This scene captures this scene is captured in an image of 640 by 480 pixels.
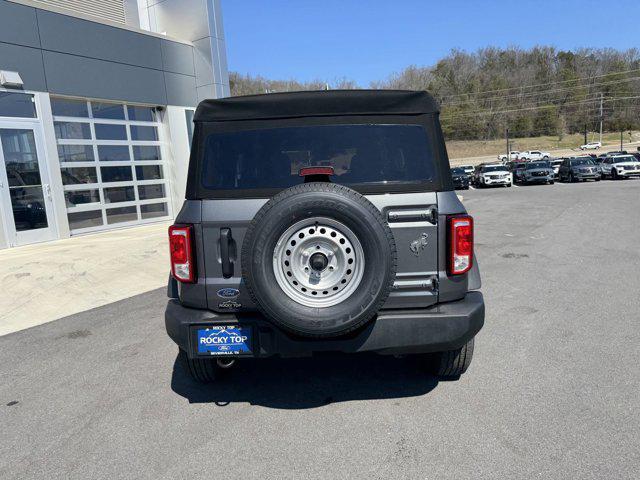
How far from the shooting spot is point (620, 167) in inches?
1148

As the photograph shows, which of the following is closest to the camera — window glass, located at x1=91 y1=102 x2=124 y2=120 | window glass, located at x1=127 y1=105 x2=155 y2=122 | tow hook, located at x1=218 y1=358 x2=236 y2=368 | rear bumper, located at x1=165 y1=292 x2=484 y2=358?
rear bumper, located at x1=165 y1=292 x2=484 y2=358

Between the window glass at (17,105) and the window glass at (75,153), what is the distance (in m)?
0.99

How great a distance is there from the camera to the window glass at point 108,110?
40.6 feet

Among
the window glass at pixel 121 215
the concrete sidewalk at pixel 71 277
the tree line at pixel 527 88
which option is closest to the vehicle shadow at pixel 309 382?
the concrete sidewalk at pixel 71 277

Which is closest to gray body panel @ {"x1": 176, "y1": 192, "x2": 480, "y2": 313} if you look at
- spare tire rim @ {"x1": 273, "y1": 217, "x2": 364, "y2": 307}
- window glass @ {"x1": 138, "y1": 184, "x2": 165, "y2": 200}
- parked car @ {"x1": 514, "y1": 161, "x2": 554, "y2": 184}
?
spare tire rim @ {"x1": 273, "y1": 217, "x2": 364, "y2": 307}

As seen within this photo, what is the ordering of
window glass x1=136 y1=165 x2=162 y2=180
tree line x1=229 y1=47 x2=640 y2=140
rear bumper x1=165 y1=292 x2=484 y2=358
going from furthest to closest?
tree line x1=229 y1=47 x2=640 y2=140
window glass x1=136 y1=165 x2=162 y2=180
rear bumper x1=165 y1=292 x2=484 y2=358

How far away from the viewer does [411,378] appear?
12.5ft

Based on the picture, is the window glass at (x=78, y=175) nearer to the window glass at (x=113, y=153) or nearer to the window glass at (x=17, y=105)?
the window glass at (x=113, y=153)

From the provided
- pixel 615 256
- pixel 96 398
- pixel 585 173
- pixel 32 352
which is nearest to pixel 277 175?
pixel 96 398

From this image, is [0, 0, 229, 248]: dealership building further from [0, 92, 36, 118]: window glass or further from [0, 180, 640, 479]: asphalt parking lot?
[0, 180, 640, 479]: asphalt parking lot

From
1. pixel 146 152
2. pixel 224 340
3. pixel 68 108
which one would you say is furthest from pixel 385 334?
pixel 146 152

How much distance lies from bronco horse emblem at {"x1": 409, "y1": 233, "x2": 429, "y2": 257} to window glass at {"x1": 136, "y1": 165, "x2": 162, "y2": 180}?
12.0 metres

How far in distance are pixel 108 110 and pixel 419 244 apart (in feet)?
39.3

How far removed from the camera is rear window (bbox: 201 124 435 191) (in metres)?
3.14
